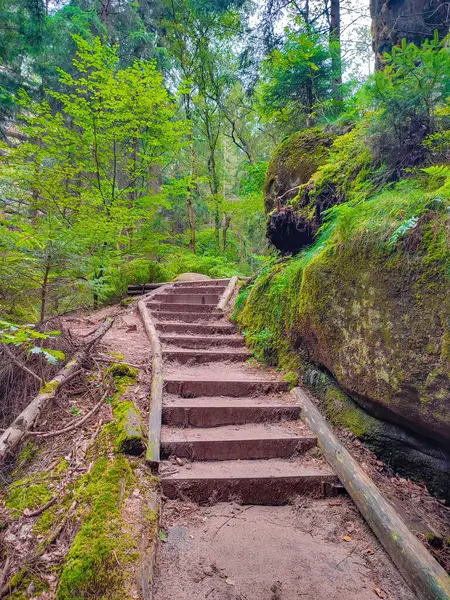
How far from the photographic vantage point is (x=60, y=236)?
3.94 meters

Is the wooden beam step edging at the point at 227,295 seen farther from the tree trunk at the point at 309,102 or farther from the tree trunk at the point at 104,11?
the tree trunk at the point at 104,11

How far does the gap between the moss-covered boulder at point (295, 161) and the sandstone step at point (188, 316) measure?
A: 97.4 inches

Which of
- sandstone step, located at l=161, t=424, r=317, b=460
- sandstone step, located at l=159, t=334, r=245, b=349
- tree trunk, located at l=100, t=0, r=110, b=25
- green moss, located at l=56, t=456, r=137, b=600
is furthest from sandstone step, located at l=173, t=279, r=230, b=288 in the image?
tree trunk, located at l=100, t=0, r=110, b=25

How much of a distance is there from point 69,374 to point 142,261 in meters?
6.86

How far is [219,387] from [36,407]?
195 centimetres

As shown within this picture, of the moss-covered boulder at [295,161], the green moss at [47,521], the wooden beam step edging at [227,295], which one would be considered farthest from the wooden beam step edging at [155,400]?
the moss-covered boulder at [295,161]

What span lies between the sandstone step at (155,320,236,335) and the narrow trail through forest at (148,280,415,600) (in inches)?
62.0

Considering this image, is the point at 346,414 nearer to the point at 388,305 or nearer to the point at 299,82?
the point at 388,305

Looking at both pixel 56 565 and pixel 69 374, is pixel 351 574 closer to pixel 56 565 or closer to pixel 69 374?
pixel 56 565

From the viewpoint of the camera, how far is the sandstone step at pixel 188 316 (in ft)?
22.1

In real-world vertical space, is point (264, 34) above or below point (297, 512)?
above

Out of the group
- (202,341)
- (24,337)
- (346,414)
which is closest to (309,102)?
(202,341)

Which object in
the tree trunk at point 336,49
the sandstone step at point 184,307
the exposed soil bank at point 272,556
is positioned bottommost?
the exposed soil bank at point 272,556

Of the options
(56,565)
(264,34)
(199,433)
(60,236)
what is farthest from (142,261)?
(56,565)
